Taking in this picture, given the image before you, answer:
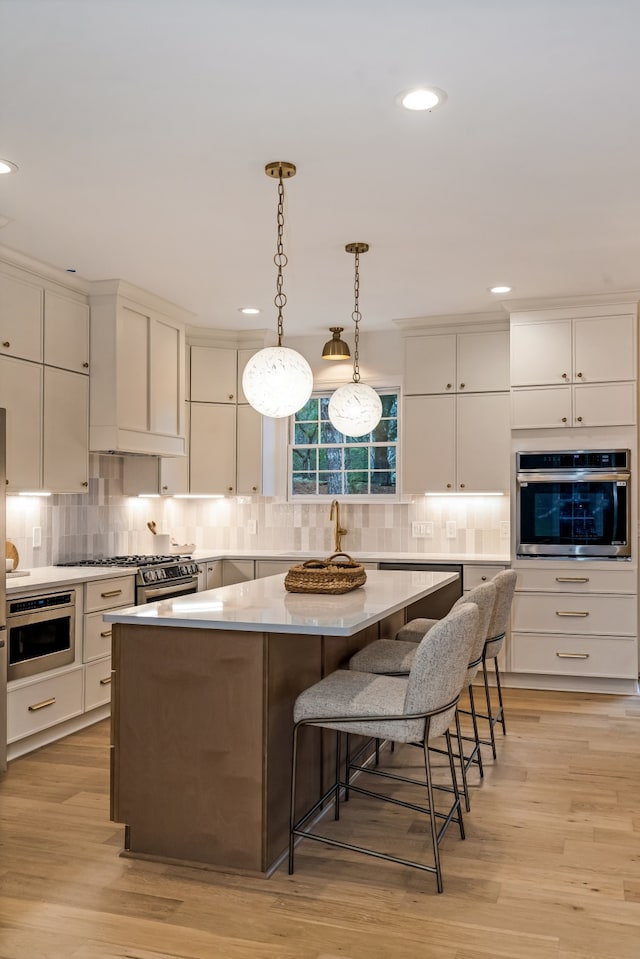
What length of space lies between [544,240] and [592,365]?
1356 mm

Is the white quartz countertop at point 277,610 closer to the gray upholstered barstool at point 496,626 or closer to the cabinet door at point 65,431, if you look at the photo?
the gray upholstered barstool at point 496,626

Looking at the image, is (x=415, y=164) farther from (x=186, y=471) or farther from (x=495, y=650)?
(x=186, y=471)

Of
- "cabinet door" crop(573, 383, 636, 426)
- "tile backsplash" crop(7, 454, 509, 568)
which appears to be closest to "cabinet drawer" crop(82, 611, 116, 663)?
"tile backsplash" crop(7, 454, 509, 568)

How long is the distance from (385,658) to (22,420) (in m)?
2.36

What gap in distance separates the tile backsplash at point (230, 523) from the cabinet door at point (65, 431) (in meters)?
0.26

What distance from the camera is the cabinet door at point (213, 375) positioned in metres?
6.24

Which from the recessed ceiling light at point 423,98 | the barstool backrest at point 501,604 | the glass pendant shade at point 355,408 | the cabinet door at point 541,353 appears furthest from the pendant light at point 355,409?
the cabinet door at point 541,353

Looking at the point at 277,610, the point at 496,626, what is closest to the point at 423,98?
the point at 277,610

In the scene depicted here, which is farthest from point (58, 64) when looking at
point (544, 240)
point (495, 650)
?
point (495, 650)

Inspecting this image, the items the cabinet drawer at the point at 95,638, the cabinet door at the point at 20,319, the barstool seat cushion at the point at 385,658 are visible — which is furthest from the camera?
the cabinet drawer at the point at 95,638

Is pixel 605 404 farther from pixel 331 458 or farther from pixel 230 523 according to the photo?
pixel 230 523

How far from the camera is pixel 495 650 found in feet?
12.8

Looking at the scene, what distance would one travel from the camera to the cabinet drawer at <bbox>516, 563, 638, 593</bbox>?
5.17 meters

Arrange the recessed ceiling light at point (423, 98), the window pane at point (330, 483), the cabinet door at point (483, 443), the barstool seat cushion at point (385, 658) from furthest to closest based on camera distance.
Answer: the window pane at point (330, 483), the cabinet door at point (483, 443), the barstool seat cushion at point (385, 658), the recessed ceiling light at point (423, 98)
